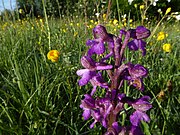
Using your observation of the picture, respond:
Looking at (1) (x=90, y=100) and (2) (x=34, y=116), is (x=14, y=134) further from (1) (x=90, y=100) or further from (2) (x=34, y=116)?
(1) (x=90, y=100)

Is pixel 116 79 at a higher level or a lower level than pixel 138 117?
higher

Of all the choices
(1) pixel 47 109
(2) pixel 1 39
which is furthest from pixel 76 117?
(2) pixel 1 39

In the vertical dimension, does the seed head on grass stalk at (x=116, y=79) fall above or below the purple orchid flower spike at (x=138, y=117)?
above

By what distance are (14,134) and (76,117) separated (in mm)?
358

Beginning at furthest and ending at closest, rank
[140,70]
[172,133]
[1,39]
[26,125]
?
1. [1,39]
2. [26,125]
3. [172,133]
4. [140,70]

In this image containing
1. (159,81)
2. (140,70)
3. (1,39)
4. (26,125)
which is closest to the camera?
(140,70)

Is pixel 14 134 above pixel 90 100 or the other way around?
the other way around

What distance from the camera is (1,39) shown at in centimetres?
324

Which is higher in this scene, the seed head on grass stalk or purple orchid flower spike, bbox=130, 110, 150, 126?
the seed head on grass stalk

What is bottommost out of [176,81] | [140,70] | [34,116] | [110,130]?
[176,81]

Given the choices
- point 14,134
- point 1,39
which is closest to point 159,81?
point 14,134

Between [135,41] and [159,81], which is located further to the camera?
[159,81]

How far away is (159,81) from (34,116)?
0.93 m

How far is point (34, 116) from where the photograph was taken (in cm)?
134
